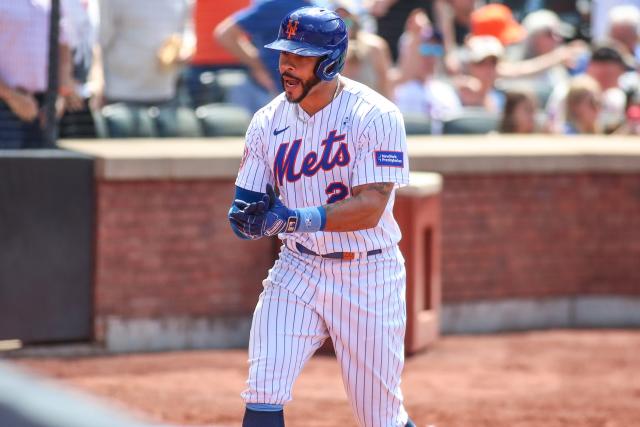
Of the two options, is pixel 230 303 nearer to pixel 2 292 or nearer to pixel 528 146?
pixel 2 292

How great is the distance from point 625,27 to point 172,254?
218 inches

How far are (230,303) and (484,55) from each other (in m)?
3.47

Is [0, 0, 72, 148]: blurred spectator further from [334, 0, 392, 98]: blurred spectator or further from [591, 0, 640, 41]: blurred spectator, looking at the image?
[591, 0, 640, 41]: blurred spectator

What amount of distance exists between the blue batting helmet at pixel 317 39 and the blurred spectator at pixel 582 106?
6202 mm

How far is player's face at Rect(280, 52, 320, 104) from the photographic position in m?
3.89

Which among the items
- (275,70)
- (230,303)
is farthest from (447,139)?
(230,303)

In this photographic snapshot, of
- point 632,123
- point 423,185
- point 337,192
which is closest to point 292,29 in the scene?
point 337,192

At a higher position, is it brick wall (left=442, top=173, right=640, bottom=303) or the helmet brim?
the helmet brim

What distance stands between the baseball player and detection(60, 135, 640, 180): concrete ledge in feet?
11.9

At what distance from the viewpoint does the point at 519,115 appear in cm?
999

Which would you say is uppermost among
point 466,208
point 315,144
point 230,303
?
point 315,144

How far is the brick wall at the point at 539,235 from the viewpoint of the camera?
884 cm

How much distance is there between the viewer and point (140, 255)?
25.4ft

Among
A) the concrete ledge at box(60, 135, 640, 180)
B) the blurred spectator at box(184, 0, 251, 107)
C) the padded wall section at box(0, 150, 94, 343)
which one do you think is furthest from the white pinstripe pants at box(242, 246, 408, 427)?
the blurred spectator at box(184, 0, 251, 107)
